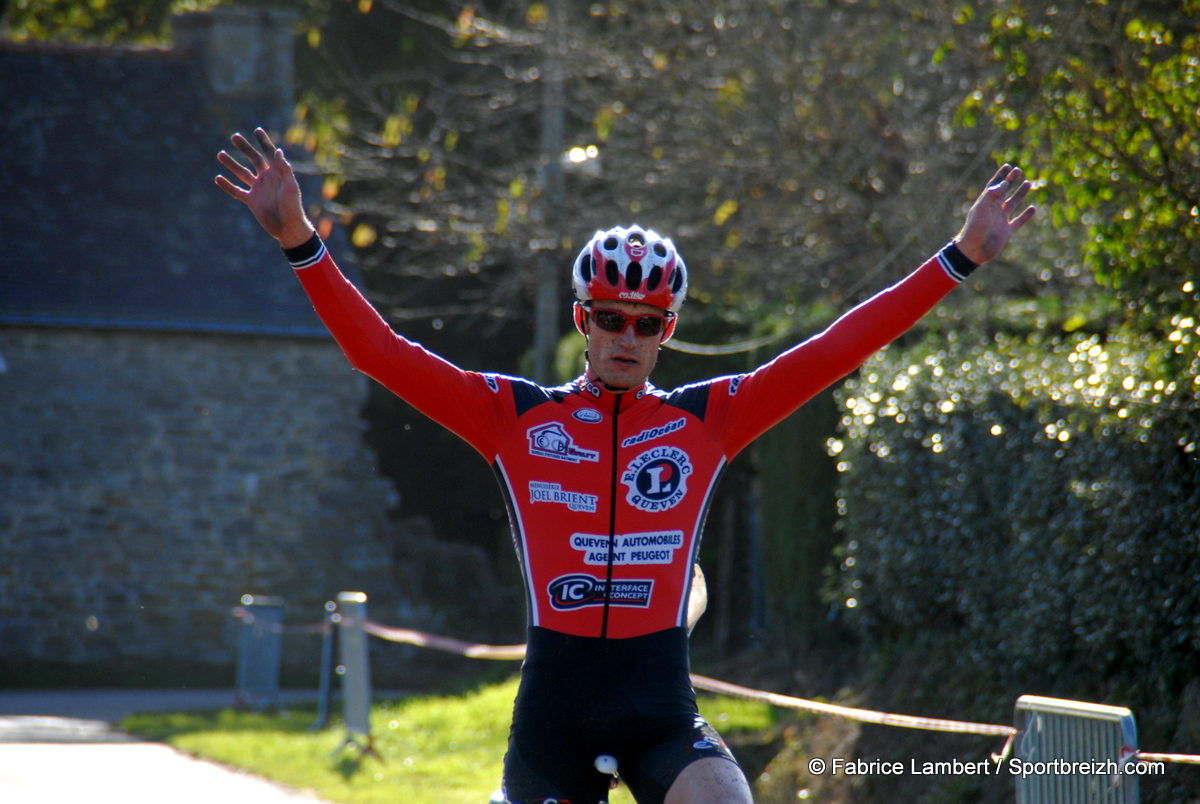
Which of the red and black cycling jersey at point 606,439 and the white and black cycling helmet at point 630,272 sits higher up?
the white and black cycling helmet at point 630,272

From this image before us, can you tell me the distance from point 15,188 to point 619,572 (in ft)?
65.1

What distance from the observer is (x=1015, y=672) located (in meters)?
7.30

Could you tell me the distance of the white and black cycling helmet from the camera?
13.0 ft

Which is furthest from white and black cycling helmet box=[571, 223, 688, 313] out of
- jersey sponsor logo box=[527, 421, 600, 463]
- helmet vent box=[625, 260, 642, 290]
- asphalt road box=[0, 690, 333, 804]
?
asphalt road box=[0, 690, 333, 804]

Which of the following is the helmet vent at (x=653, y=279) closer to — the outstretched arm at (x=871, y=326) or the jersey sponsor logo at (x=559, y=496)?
the outstretched arm at (x=871, y=326)

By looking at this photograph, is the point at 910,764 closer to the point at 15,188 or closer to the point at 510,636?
the point at 510,636

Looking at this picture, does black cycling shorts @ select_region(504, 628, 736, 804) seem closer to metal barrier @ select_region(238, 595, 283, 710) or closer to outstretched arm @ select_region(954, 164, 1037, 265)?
outstretched arm @ select_region(954, 164, 1037, 265)

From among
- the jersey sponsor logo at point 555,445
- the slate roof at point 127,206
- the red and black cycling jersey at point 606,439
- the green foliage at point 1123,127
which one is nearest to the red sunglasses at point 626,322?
the red and black cycling jersey at point 606,439

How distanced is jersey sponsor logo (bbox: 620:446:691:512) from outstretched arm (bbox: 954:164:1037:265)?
105 cm

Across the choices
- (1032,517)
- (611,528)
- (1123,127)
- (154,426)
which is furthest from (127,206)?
(611,528)

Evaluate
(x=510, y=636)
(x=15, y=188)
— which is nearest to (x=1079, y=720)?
(x=510, y=636)

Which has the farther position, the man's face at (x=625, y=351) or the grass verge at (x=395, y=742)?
the grass verge at (x=395, y=742)

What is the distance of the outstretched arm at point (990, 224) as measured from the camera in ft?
13.0

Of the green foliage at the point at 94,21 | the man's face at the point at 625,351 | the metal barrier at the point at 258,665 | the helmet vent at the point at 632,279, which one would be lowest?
the metal barrier at the point at 258,665
